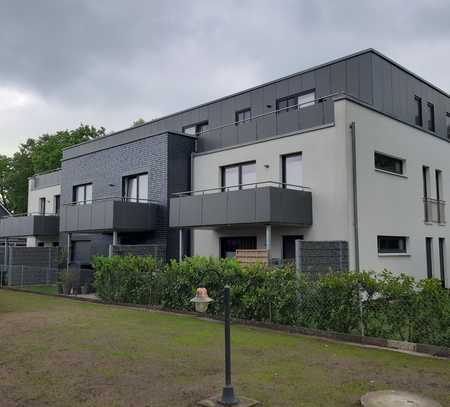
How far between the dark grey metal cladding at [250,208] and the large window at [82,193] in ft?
26.6

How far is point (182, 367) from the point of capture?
6.75m

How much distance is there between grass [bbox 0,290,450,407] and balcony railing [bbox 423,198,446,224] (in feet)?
35.4

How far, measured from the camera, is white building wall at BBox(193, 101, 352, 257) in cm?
1440

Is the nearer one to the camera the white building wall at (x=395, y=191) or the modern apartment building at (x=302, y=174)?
the modern apartment building at (x=302, y=174)

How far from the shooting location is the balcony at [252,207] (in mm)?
14312

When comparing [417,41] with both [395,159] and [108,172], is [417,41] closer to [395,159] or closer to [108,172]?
[395,159]

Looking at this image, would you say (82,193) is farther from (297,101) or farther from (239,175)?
(297,101)

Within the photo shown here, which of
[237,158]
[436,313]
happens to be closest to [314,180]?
[237,158]

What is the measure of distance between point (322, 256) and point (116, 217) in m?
9.32

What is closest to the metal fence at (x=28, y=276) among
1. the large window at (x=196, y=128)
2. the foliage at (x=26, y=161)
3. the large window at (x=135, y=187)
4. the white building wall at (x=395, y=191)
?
the large window at (x=135, y=187)

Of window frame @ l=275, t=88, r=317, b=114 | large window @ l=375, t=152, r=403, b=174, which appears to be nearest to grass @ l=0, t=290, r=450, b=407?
large window @ l=375, t=152, r=403, b=174

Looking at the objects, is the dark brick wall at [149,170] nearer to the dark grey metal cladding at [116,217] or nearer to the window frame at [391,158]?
the dark grey metal cladding at [116,217]

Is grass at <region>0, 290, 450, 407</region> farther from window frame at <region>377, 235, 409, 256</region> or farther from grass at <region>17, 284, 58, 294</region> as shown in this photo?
grass at <region>17, 284, 58, 294</region>

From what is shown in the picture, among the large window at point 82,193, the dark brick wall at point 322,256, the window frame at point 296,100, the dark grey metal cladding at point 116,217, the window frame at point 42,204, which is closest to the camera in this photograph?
the dark brick wall at point 322,256
